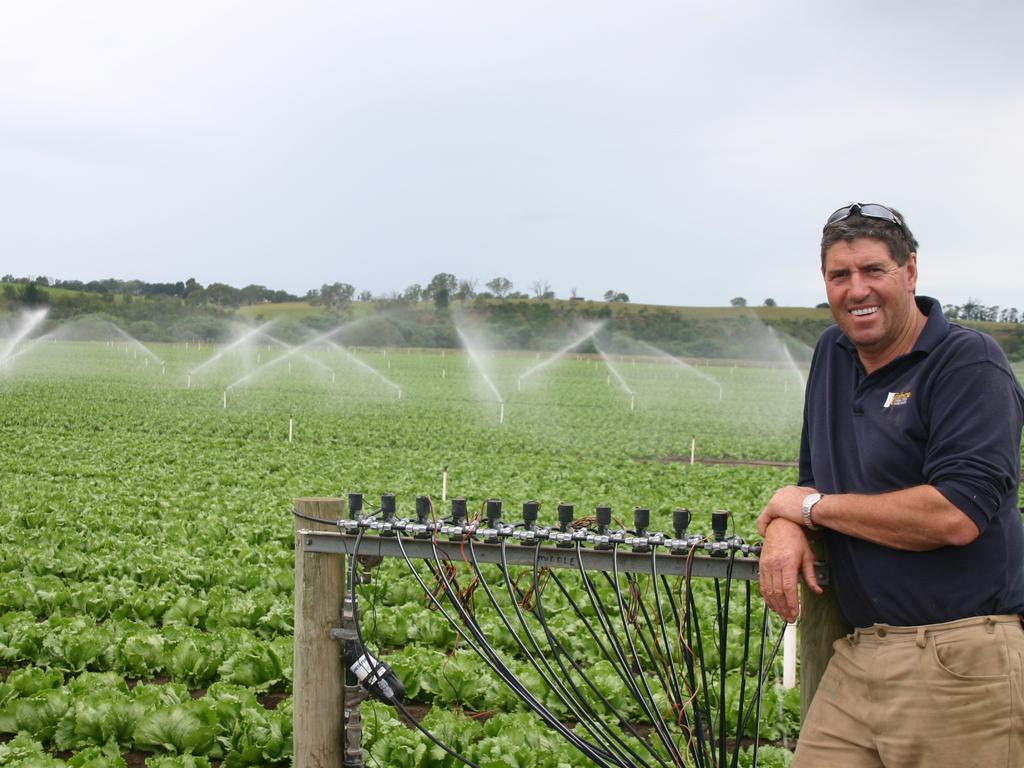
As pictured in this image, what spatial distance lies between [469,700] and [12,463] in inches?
568

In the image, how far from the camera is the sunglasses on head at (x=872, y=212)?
108 inches

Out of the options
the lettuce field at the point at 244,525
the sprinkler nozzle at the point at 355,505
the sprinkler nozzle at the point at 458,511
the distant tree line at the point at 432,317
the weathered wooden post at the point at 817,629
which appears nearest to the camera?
the weathered wooden post at the point at 817,629

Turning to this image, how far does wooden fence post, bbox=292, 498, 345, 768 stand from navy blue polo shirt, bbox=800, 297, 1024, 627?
5.24ft

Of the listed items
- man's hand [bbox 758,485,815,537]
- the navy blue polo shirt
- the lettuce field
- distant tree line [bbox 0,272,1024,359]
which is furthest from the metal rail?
distant tree line [bbox 0,272,1024,359]

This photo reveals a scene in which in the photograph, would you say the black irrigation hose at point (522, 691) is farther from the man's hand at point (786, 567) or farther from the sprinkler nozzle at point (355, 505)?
the man's hand at point (786, 567)

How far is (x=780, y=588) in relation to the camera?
2.76 metres

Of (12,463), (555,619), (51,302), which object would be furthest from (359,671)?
(51,302)

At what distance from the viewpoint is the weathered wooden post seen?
2.97 metres

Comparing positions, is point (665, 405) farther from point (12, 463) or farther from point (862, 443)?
point (862, 443)

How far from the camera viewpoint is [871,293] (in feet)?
8.93

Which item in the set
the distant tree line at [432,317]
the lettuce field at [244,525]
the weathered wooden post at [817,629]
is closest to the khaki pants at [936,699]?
the weathered wooden post at [817,629]

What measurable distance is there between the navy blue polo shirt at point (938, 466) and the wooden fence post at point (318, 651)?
5.24 feet

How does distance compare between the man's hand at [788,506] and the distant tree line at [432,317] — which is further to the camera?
the distant tree line at [432,317]

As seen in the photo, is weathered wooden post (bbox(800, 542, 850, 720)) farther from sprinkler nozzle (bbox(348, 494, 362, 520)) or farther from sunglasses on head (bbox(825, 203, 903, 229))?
sprinkler nozzle (bbox(348, 494, 362, 520))
